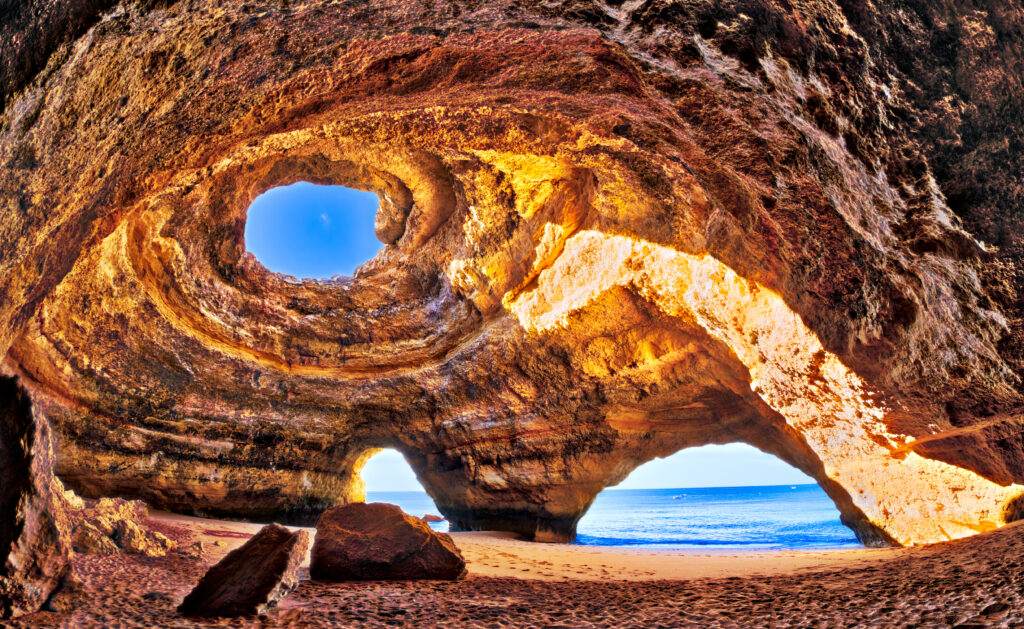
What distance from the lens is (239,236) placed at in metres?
8.41

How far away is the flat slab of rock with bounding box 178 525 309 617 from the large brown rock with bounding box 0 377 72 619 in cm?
64

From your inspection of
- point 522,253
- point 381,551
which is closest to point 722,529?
point 522,253

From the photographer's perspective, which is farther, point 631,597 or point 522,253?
point 522,253

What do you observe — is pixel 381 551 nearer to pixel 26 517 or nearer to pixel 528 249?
pixel 26 517

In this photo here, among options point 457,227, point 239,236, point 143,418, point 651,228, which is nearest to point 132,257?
point 239,236

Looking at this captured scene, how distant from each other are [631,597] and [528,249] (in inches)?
210

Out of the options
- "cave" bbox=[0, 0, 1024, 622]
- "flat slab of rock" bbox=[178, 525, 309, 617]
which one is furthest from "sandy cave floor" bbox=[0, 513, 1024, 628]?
"cave" bbox=[0, 0, 1024, 622]

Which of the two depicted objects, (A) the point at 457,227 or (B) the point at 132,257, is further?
(A) the point at 457,227

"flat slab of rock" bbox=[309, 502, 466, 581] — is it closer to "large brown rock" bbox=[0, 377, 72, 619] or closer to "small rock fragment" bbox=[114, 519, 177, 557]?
"small rock fragment" bbox=[114, 519, 177, 557]

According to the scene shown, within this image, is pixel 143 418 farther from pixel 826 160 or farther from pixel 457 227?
pixel 826 160

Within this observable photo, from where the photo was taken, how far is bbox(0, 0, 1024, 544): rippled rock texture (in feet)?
9.84

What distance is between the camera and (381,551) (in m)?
3.93

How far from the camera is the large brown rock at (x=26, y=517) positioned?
236cm

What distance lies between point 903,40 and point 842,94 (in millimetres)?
395
